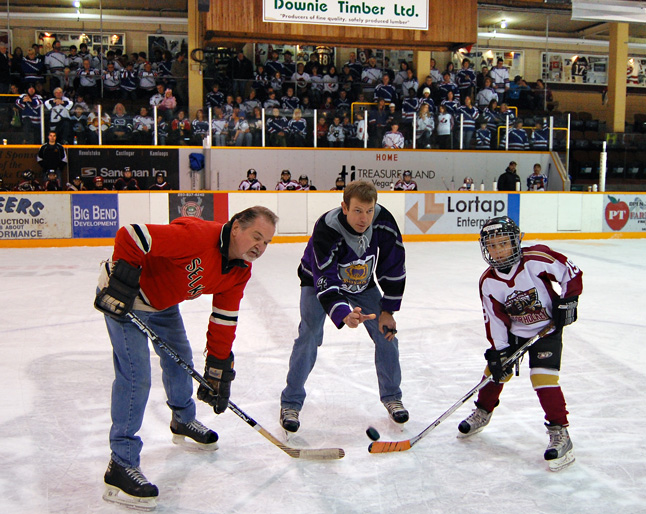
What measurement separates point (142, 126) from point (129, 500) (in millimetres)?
11049

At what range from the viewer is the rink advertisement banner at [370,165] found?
13.5m

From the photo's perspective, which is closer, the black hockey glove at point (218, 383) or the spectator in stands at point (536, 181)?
the black hockey glove at point (218, 383)

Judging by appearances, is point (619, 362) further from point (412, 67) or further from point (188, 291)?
point (412, 67)

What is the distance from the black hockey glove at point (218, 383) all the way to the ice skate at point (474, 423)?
1.11 metres

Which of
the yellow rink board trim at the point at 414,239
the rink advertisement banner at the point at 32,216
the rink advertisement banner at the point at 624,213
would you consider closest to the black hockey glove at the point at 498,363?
the yellow rink board trim at the point at 414,239

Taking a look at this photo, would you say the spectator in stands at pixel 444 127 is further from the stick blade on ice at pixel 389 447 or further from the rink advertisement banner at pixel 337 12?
the stick blade on ice at pixel 389 447

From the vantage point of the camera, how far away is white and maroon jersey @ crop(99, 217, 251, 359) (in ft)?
7.73

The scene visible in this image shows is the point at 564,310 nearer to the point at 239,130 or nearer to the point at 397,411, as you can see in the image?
the point at 397,411

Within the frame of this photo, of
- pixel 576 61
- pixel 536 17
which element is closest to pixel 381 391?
pixel 536 17

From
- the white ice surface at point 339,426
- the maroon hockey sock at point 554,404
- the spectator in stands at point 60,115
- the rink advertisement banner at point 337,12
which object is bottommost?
the white ice surface at point 339,426

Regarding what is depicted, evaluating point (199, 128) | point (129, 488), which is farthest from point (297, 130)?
point (129, 488)

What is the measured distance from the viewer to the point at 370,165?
1401cm

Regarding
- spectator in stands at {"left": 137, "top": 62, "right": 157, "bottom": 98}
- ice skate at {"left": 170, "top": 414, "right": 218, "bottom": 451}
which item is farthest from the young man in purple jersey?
spectator in stands at {"left": 137, "top": 62, "right": 157, "bottom": 98}

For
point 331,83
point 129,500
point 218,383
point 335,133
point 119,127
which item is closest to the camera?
point 129,500
